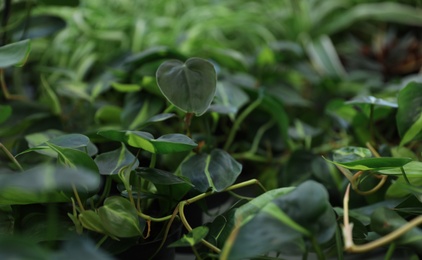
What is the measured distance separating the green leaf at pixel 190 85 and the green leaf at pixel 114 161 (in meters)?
0.09

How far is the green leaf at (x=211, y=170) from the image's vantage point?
59 centimetres

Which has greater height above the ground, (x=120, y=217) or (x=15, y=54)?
(x=15, y=54)

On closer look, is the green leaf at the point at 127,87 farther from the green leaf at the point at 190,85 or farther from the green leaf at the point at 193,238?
the green leaf at the point at 193,238

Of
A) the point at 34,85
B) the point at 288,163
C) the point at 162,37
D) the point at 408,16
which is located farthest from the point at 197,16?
the point at 408,16

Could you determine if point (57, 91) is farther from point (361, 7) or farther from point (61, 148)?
point (361, 7)

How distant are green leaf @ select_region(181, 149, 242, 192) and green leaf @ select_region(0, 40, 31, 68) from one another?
0.80 ft

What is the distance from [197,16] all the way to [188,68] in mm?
748

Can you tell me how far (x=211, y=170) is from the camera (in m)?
0.62

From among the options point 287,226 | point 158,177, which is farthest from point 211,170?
point 287,226

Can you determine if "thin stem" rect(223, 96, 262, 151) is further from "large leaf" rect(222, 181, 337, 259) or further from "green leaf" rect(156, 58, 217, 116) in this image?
"large leaf" rect(222, 181, 337, 259)

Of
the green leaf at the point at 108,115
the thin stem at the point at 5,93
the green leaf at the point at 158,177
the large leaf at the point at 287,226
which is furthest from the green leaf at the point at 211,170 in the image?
the thin stem at the point at 5,93

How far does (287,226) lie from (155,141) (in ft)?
0.64

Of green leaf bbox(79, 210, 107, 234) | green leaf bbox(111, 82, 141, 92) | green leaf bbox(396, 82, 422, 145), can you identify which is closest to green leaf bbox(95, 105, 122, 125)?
green leaf bbox(111, 82, 141, 92)

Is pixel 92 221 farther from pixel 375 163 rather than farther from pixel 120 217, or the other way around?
pixel 375 163
